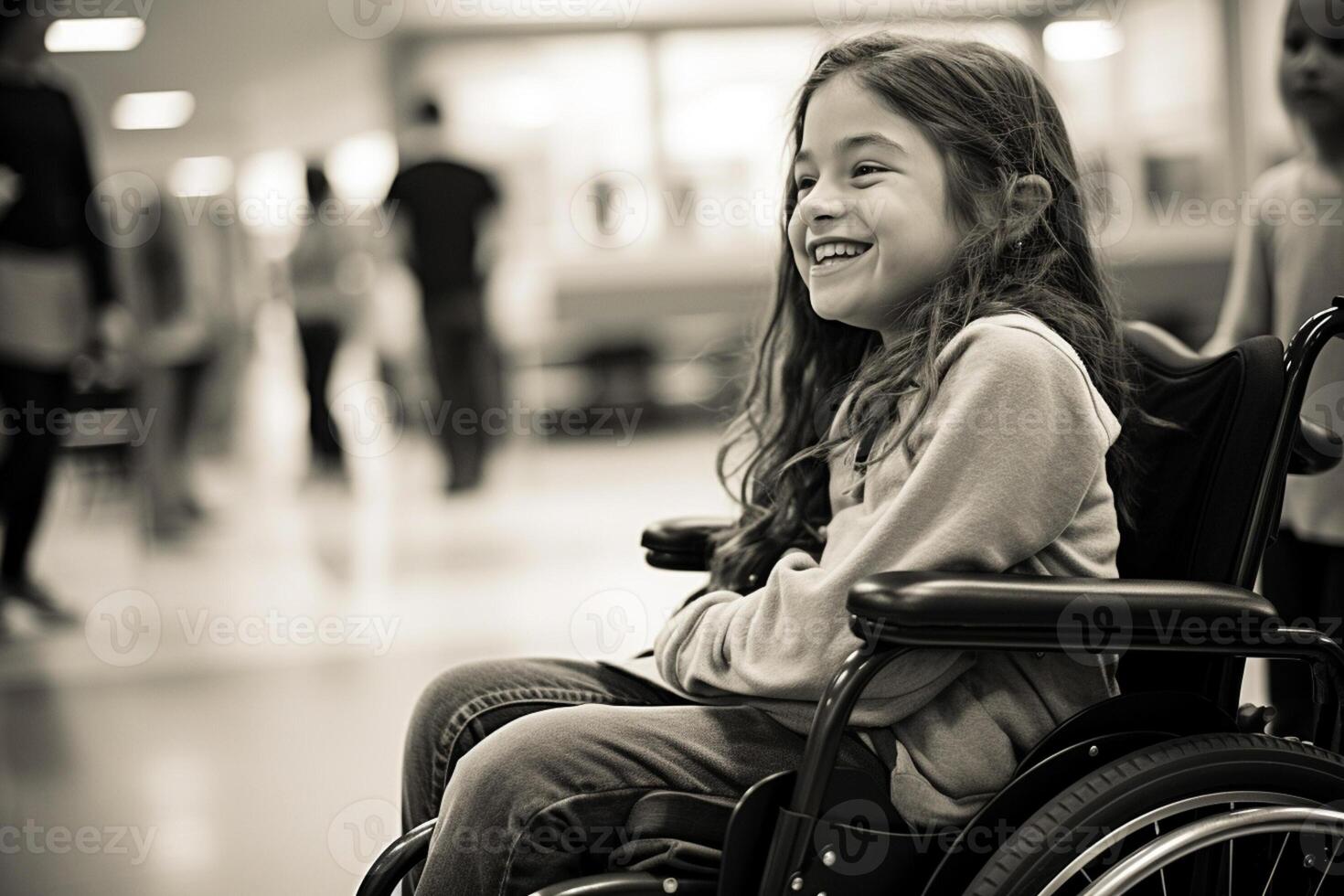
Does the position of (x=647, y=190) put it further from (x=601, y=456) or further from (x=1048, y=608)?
(x=1048, y=608)

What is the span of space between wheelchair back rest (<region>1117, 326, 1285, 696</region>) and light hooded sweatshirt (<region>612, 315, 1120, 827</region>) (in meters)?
0.10

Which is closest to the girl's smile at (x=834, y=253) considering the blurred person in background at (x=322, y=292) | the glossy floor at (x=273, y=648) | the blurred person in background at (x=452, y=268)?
the glossy floor at (x=273, y=648)

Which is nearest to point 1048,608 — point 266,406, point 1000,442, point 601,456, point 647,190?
point 1000,442

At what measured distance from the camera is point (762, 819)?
0.88m

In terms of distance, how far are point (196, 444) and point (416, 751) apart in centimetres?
446

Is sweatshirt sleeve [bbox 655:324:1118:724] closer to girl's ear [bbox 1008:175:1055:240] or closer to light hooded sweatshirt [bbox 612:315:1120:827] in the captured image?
light hooded sweatshirt [bbox 612:315:1120:827]

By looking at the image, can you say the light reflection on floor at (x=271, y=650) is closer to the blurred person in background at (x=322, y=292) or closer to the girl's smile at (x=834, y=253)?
the blurred person in background at (x=322, y=292)

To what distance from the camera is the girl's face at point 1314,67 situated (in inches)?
55.4

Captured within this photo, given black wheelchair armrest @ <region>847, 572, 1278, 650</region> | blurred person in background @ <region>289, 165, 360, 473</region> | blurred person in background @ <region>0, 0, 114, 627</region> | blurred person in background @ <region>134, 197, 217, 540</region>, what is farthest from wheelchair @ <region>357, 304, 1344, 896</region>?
blurred person in background @ <region>289, 165, 360, 473</region>

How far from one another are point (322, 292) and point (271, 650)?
2738 millimetres

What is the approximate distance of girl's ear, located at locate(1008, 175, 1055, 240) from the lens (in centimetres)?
108

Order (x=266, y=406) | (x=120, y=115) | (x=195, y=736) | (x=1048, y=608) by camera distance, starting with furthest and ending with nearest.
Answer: (x=266, y=406) < (x=120, y=115) < (x=195, y=736) < (x=1048, y=608)

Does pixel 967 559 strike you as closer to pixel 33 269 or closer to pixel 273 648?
pixel 273 648

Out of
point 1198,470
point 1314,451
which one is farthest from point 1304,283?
point 1198,470
